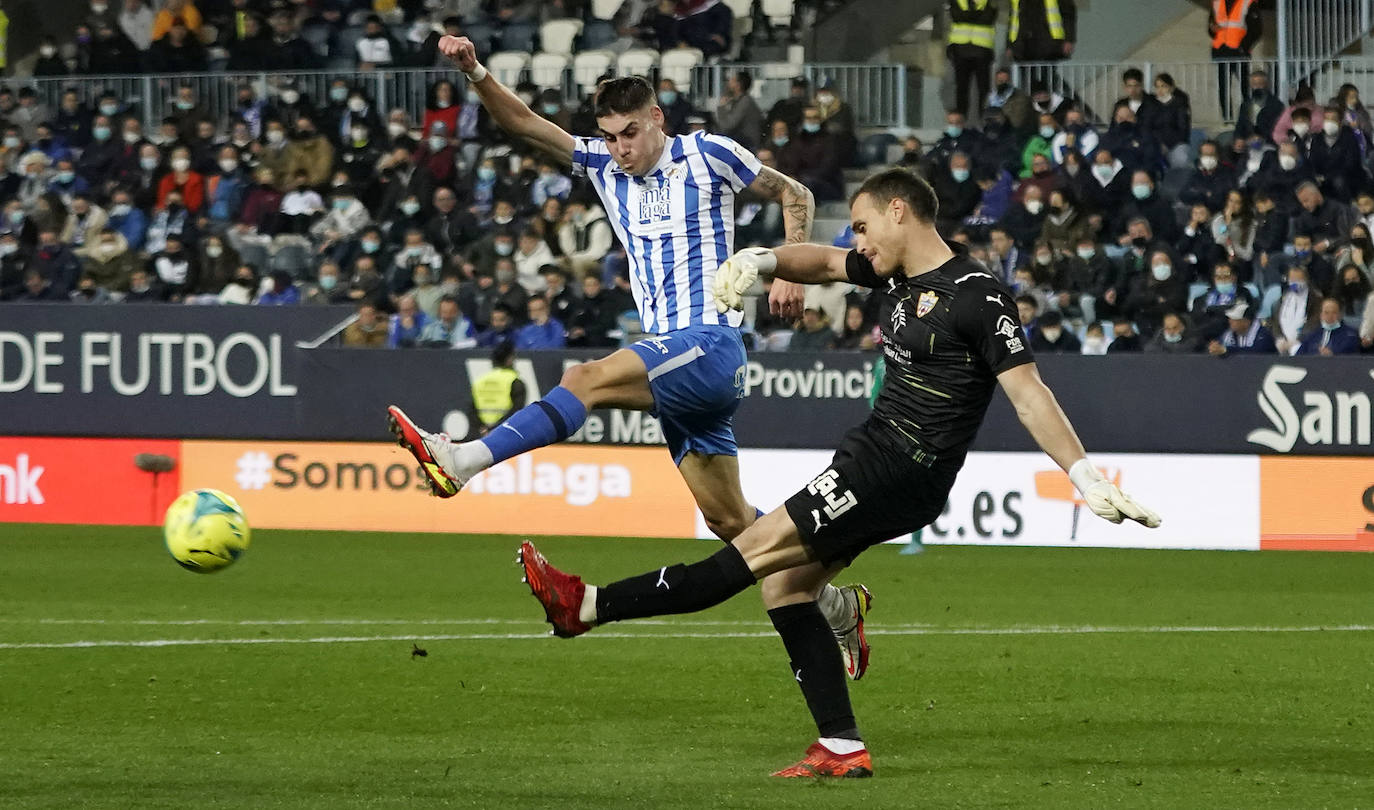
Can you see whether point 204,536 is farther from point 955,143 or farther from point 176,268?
point 176,268

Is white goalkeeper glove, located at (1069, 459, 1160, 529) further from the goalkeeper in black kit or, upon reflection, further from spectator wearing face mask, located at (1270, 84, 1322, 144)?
spectator wearing face mask, located at (1270, 84, 1322, 144)

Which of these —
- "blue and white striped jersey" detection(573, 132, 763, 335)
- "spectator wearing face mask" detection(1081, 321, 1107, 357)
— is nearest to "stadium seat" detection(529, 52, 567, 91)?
"spectator wearing face mask" detection(1081, 321, 1107, 357)

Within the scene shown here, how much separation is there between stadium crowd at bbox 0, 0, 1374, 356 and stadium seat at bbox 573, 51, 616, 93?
0.64 metres

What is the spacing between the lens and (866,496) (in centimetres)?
634

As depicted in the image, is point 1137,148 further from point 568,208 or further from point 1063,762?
point 1063,762

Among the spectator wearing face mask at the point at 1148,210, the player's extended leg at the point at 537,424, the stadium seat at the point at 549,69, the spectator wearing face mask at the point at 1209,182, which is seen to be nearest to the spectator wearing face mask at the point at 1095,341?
the spectator wearing face mask at the point at 1148,210

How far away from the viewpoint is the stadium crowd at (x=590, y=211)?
62.1 feet

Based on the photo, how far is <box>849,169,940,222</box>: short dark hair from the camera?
6395 mm

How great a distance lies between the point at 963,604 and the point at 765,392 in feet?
20.3

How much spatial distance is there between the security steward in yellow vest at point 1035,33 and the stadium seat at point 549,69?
17.1 feet

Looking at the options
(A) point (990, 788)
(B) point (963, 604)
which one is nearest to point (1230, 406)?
(B) point (963, 604)

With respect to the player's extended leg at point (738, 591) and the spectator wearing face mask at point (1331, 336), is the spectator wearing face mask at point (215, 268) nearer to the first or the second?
the spectator wearing face mask at point (1331, 336)

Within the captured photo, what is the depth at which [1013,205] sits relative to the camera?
66.1 ft

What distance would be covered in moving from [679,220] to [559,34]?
17.3 m
